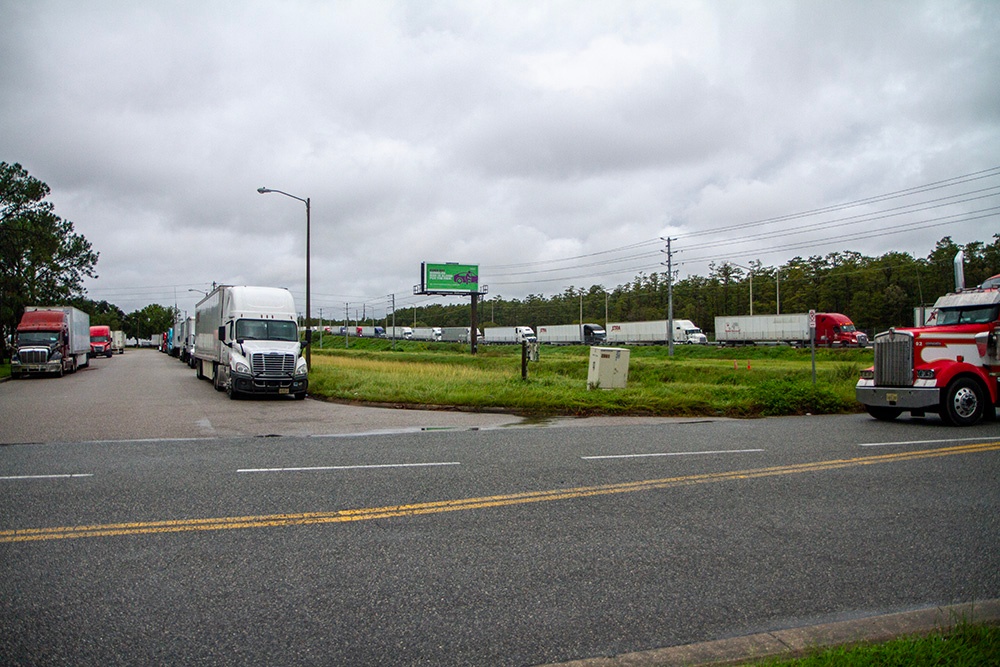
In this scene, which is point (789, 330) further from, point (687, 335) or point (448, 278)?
point (448, 278)

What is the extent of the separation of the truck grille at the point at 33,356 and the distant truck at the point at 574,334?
63.8m

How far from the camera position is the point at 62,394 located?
23.2 m

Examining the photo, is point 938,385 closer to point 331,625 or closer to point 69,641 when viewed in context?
point 331,625

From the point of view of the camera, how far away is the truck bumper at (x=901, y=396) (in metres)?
13.5

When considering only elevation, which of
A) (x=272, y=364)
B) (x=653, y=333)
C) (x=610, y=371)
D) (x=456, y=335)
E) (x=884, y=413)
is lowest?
(x=884, y=413)

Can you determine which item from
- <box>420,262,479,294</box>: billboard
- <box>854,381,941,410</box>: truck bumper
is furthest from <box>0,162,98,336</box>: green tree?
<box>854,381,941,410</box>: truck bumper

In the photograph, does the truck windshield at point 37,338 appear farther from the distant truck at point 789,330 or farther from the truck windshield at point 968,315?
the distant truck at point 789,330

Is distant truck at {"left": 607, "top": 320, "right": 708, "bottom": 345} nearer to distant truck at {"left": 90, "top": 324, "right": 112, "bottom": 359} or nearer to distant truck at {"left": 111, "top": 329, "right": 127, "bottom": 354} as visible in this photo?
distant truck at {"left": 90, "top": 324, "right": 112, "bottom": 359}

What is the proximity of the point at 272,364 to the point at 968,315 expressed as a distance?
62.4ft

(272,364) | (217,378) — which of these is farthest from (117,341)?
(272,364)

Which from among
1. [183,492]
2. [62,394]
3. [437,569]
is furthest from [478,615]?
[62,394]

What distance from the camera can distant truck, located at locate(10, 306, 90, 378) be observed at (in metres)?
33.8

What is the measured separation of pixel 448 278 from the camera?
3056 inches

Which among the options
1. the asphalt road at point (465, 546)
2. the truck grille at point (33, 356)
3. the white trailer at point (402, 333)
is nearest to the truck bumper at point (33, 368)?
the truck grille at point (33, 356)
